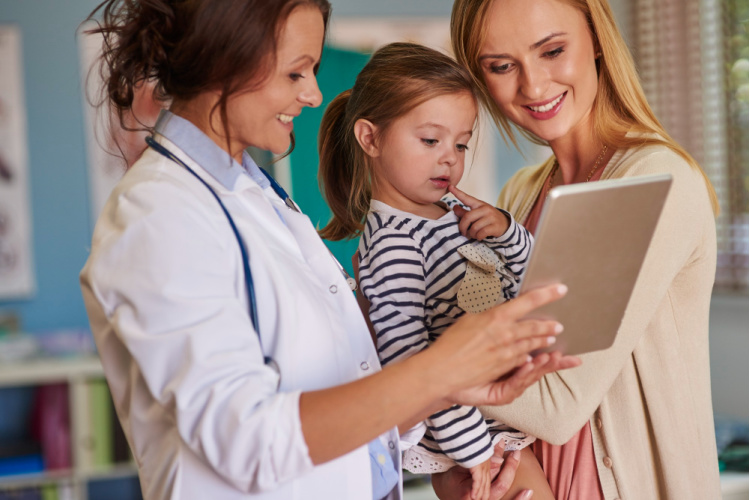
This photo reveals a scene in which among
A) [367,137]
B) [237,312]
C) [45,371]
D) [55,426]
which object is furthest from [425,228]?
[55,426]

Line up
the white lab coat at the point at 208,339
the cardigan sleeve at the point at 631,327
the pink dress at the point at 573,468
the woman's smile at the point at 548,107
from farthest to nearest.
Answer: the woman's smile at the point at 548,107
the pink dress at the point at 573,468
the cardigan sleeve at the point at 631,327
the white lab coat at the point at 208,339

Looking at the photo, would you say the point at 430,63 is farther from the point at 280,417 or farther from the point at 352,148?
the point at 280,417

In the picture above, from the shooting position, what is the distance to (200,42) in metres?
0.94

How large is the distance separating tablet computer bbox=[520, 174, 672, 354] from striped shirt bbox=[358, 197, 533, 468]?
31cm

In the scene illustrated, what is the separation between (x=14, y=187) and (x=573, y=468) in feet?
9.33

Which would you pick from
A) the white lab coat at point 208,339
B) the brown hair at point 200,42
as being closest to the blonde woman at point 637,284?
the white lab coat at point 208,339

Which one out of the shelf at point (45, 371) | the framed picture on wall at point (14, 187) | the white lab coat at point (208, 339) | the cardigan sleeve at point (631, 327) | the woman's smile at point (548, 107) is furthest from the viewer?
the framed picture on wall at point (14, 187)

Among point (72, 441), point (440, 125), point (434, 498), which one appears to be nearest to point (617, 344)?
point (440, 125)

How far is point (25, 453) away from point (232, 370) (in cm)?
270

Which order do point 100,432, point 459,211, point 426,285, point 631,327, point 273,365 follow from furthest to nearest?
point 100,432
point 459,211
point 426,285
point 631,327
point 273,365

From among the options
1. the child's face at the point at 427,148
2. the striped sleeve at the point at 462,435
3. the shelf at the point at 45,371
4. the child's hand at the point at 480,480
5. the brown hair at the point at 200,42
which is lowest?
the shelf at the point at 45,371

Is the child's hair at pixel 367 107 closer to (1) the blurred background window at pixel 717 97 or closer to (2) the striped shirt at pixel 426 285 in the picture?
(2) the striped shirt at pixel 426 285

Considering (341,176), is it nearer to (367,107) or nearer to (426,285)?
(367,107)

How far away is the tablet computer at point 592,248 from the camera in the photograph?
2.88 feet
